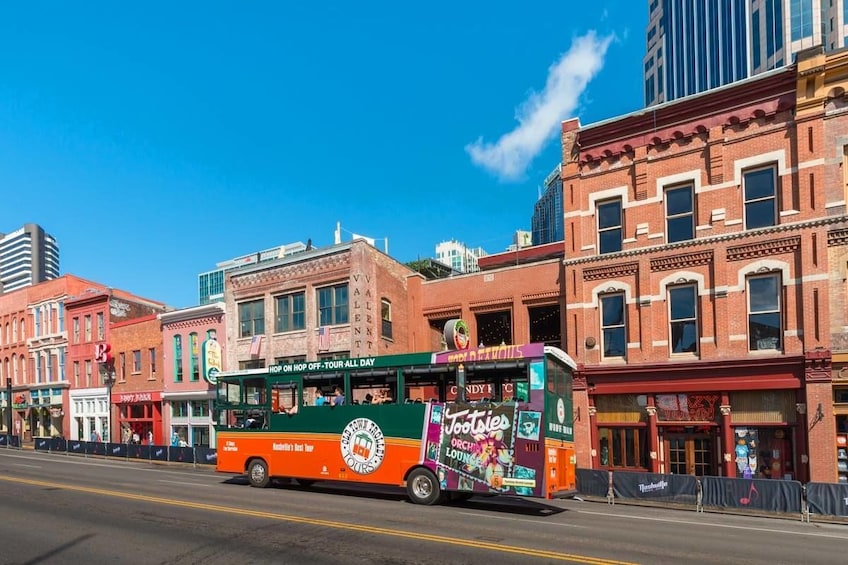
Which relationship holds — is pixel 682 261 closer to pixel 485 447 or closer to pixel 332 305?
pixel 485 447

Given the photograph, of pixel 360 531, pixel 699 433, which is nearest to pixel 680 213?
pixel 699 433

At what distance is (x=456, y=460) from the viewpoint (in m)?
16.1

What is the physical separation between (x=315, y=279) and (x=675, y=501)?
19.4 meters

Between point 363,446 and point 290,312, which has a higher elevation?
point 290,312

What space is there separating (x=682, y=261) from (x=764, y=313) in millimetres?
3173

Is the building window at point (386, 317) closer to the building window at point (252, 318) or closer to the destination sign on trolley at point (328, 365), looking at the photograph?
the building window at point (252, 318)

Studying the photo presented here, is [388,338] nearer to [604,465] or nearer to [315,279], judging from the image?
[315,279]

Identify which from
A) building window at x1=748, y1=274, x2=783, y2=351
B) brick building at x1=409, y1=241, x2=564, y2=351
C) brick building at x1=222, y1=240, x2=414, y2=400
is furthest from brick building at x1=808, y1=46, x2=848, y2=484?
brick building at x1=222, y1=240, x2=414, y2=400

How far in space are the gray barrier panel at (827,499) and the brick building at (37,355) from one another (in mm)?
47239

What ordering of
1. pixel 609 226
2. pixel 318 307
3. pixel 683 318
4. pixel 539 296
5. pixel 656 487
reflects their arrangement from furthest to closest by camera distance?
pixel 318 307
pixel 539 296
pixel 609 226
pixel 683 318
pixel 656 487

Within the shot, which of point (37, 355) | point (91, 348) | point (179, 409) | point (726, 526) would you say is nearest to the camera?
point (726, 526)

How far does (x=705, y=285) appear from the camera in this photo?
22.7m

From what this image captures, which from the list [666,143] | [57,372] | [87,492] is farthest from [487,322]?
[57,372]

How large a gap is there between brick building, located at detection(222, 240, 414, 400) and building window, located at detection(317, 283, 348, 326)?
0.16 ft
